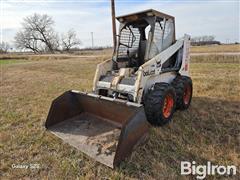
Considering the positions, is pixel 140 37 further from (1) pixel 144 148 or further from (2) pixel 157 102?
(1) pixel 144 148

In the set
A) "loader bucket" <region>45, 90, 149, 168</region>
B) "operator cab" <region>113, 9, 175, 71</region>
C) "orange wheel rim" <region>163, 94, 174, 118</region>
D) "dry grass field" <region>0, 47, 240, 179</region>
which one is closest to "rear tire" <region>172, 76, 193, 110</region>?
"dry grass field" <region>0, 47, 240, 179</region>

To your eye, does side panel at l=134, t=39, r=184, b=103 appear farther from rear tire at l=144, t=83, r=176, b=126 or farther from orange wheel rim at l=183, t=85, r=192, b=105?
orange wheel rim at l=183, t=85, r=192, b=105

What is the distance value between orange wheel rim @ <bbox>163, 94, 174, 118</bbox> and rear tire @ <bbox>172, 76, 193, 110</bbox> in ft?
1.76

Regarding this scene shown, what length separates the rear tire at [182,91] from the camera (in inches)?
171

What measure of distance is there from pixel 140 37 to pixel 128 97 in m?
1.86

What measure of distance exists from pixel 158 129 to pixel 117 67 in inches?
67.2

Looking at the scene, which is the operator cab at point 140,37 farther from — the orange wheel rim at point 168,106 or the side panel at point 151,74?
the orange wheel rim at point 168,106

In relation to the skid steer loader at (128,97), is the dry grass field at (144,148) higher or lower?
lower

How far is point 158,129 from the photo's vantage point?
3.63 meters

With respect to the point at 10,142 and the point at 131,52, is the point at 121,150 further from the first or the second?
the point at 131,52

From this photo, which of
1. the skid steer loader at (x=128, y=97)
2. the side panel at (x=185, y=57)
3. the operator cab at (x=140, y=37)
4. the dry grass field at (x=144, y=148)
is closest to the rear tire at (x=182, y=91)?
the skid steer loader at (x=128, y=97)

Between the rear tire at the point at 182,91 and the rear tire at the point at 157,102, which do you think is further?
the rear tire at the point at 182,91

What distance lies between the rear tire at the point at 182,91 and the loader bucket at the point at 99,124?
1.61m

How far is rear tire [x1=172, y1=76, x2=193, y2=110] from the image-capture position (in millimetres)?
4340
